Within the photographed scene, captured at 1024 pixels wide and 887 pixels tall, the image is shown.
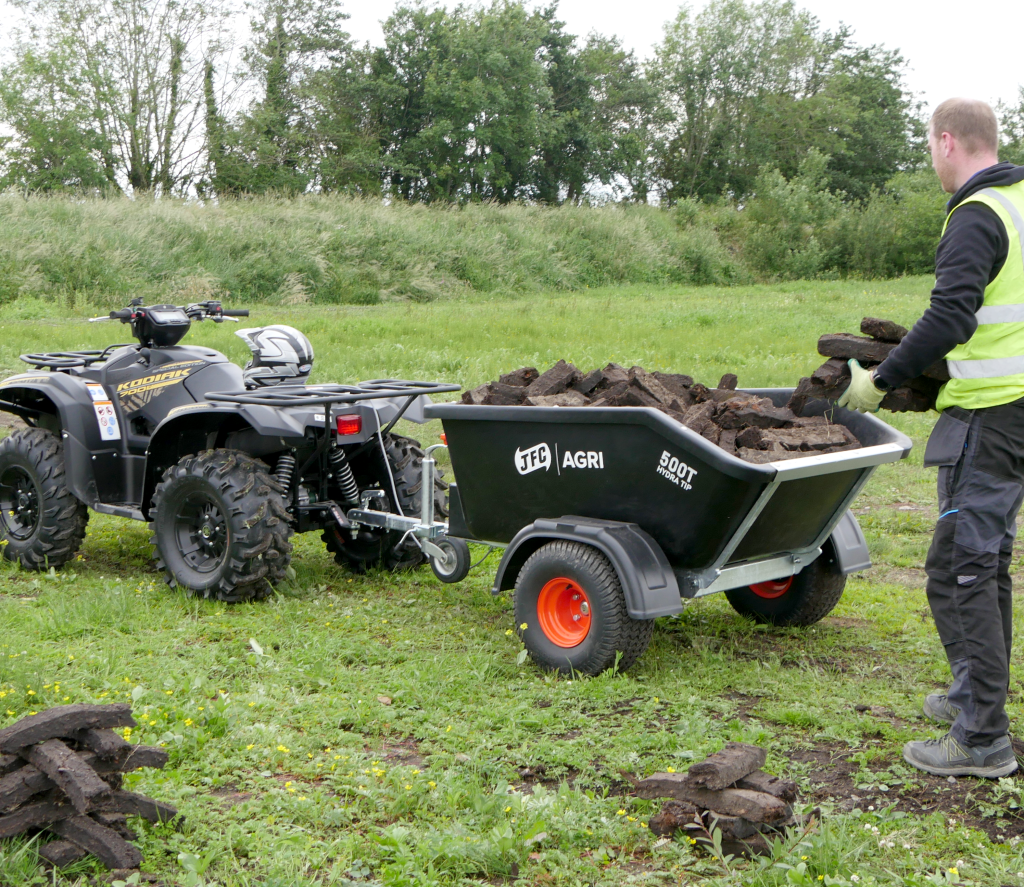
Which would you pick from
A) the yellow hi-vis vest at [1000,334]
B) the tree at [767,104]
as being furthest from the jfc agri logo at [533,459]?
the tree at [767,104]

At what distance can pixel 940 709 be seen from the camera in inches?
146

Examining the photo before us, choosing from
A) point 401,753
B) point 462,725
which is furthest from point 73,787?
point 462,725

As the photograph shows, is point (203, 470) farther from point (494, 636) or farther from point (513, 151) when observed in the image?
point (513, 151)

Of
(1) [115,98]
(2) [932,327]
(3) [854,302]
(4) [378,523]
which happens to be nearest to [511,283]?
(3) [854,302]

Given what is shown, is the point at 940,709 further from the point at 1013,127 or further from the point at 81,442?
the point at 1013,127

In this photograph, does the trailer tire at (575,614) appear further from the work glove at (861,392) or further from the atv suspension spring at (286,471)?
the atv suspension spring at (286,471)

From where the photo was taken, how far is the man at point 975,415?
3271mm

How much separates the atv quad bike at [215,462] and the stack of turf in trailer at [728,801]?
78.0 inches

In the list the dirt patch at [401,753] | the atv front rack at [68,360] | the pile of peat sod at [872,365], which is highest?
the pile of peat sod at [872,365]

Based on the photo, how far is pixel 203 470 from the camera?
5047mm

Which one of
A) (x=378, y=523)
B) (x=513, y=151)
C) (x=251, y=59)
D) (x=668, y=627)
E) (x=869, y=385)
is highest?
(x=251, y=59)

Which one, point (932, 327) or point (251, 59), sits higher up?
point (251, 59)

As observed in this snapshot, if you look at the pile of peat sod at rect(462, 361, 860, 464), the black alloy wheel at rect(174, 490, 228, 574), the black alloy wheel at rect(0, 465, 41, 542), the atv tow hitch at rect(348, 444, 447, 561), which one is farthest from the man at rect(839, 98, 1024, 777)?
the black alloy wheel at rect(0, 465, 41, 542)

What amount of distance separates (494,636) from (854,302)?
68.2ft
